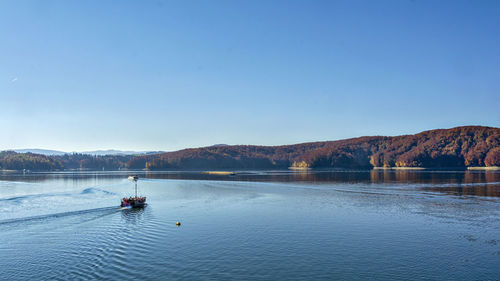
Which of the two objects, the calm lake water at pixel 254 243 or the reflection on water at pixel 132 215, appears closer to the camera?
the calm lake water at pixel 254 243

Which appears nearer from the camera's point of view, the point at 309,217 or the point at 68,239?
the point at 68,239

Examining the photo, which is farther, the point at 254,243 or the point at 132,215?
the point at 132,215

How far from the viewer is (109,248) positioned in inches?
1032

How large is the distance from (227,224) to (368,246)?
14291mm

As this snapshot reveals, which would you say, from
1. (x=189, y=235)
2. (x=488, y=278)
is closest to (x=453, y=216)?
(x=488, y=278)

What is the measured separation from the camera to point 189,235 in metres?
30.5

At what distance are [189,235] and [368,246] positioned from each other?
14540mm

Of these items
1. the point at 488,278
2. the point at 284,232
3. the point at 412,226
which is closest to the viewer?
the point at 488,278

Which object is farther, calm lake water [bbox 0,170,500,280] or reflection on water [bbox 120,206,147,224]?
reflection on water [bbox 120,206,147,224]

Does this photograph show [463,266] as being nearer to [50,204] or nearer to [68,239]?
[68,239]

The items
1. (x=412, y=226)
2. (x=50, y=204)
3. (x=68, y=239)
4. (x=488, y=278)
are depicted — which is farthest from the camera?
(x=50, y=204)

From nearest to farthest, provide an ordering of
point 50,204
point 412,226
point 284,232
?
1. point 284,232
2. point 412,226
3. point 50,204

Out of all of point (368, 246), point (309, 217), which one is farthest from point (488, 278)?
point (309, 217)

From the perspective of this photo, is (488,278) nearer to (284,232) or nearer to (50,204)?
(284,232)
